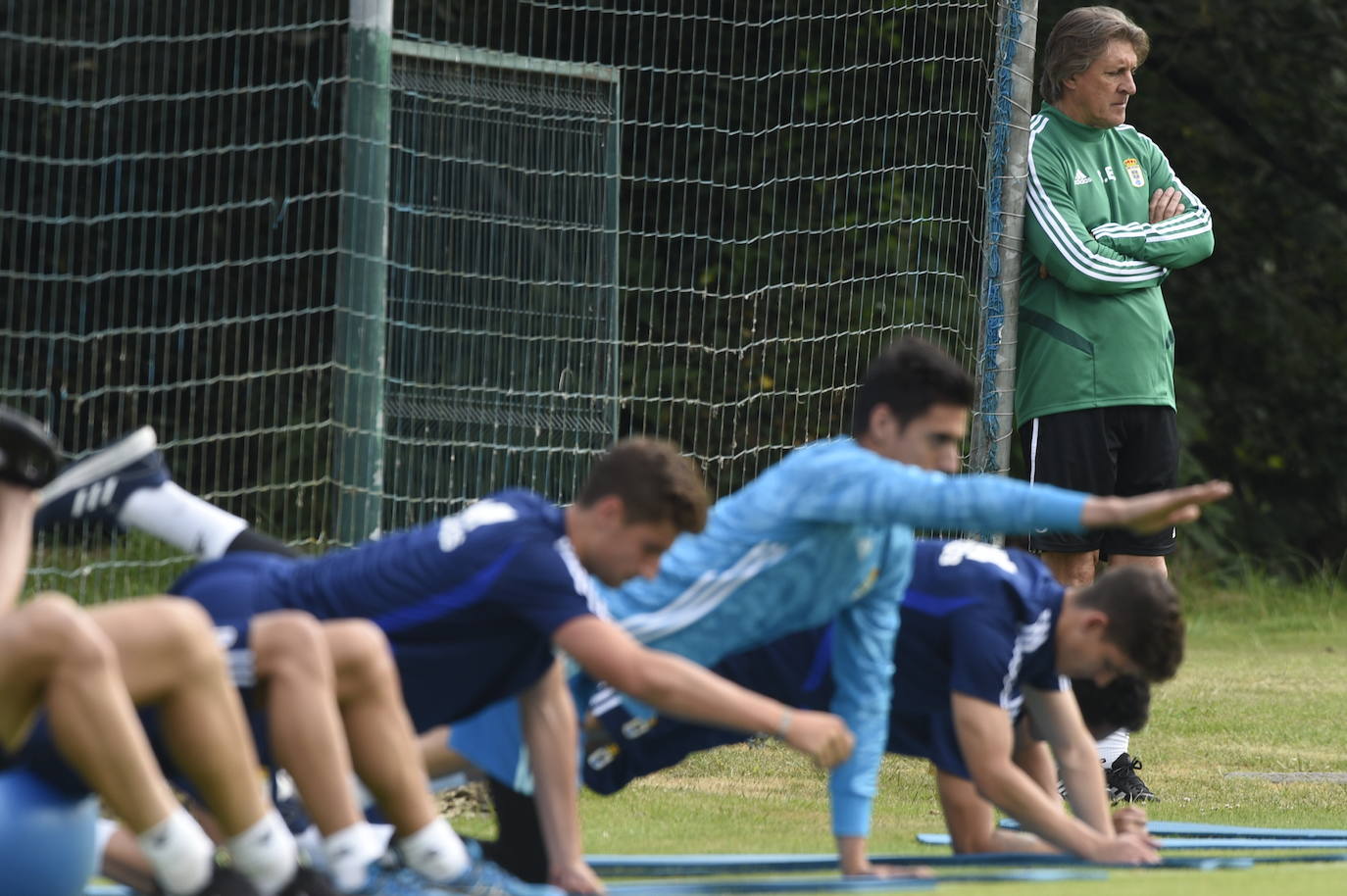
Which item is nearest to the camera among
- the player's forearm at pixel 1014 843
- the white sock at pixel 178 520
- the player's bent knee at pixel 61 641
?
the player's bent knee at pixel 61 641

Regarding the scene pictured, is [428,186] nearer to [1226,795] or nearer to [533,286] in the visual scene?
[533,286]

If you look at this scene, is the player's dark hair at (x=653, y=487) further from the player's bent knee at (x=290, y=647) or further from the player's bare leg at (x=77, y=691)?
the player's bare leg at (x=77, y=691)

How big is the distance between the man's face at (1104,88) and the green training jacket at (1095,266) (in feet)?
0.19

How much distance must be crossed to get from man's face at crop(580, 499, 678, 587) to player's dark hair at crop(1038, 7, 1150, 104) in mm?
3371

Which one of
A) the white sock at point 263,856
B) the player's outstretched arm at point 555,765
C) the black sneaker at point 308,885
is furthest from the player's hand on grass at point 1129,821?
the white sock at point 263,856

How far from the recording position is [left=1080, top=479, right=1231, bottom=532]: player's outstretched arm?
397 centimetres

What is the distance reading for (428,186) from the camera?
622 centimetres

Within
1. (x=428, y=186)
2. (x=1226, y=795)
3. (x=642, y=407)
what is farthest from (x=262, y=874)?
(x=1226, y=795)

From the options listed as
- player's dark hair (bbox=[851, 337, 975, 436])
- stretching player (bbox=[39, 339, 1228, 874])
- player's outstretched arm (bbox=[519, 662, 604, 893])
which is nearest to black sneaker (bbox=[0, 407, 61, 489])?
stretching player (bbox=[39, 339, 1228, 874])

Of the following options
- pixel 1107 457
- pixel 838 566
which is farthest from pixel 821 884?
pixel 1107 457

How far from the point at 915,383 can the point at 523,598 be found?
1117 mm

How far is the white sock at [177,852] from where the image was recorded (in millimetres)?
3535

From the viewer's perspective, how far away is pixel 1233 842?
5699mm

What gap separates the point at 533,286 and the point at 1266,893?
3109mm
